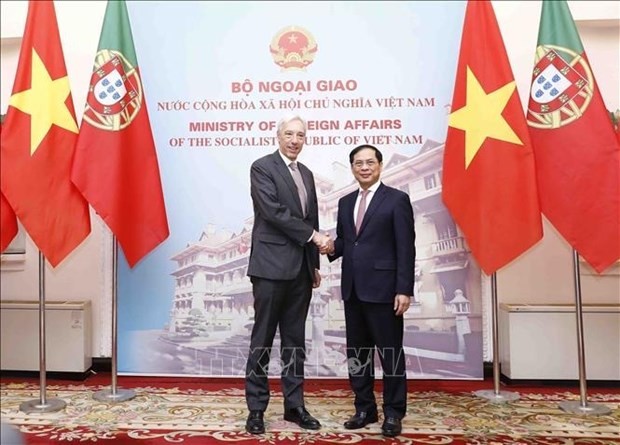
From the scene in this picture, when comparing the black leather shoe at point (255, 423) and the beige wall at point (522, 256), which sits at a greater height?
the beige wall at point (522, 256)

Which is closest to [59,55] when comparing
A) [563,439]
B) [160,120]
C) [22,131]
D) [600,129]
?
[22,131]

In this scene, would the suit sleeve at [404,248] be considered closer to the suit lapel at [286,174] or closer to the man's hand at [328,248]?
the man's hand at [328,248]

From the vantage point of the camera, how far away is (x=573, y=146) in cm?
266

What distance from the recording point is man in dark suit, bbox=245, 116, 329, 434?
2.36 m

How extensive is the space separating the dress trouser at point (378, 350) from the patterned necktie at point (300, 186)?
19.7 inches

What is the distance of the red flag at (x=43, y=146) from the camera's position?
8.60 ft

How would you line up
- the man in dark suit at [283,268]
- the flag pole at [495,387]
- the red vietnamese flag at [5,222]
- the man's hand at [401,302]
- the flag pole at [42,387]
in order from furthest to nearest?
the flag pole at [495,387], the flag pole at [42,387], the red vietnamese flag at [5,222], the man in dark suit at [283,268], the man's hand at [401,302]

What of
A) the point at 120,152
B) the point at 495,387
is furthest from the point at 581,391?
the point at 120,152

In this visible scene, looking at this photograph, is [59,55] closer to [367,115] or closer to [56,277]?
[56,277]

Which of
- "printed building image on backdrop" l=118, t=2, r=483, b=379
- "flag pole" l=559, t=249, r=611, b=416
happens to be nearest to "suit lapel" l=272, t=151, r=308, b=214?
"printed building image on backdrop" l=118, t=2, r=483, b=379

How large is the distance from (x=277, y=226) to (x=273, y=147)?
1087 millimetres

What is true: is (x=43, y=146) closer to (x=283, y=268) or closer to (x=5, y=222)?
(x=5, y=222)

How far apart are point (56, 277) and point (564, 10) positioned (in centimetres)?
355

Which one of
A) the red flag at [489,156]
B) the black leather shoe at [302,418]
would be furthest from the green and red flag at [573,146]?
the black leather shoe at [302,418]
